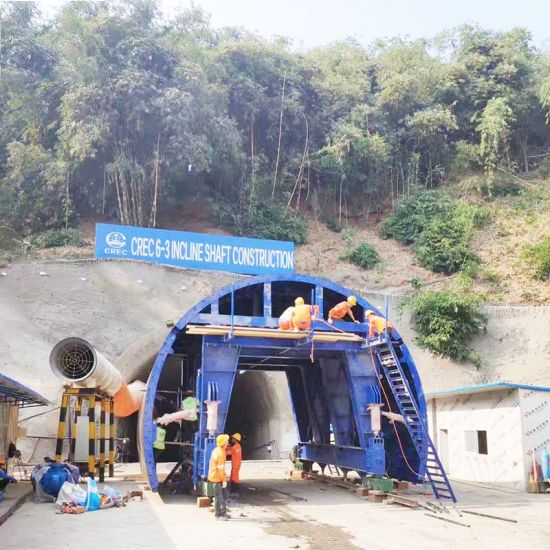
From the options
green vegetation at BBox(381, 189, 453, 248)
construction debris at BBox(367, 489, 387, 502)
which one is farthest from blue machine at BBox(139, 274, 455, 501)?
green vegetation at BBox(381, 189, 453, 248)

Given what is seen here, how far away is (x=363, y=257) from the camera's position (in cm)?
3145

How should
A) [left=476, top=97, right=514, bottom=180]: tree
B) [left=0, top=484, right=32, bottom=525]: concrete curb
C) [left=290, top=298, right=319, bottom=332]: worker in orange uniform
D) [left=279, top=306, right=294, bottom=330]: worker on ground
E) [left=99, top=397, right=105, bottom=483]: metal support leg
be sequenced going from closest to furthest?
[left=0, top=484, right=32, bottom=525]: concrete curb
[left=290, top=298, right=319, bottom=332]: worker in orange uniform
[left=279, top=306, right=294, bottom=330]: worker on ground
[left=99, top=397, right=105, bottom=483]: metal support leg
[left=476, top=97, right=514, bottom=180]: tree

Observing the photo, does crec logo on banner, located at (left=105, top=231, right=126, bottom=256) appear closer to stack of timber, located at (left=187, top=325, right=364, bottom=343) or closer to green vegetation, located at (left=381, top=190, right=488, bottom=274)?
stack of timber, located at (left=187, top=325, right=364, bottom=343)

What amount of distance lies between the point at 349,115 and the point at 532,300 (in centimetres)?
1667

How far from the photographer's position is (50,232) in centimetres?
3014

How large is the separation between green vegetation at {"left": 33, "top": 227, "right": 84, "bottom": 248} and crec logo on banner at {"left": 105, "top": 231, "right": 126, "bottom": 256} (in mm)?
6240

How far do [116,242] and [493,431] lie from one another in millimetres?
15617

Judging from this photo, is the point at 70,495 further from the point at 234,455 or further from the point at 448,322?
the point at 448,322

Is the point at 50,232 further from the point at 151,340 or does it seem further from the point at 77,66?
the point at 151,340

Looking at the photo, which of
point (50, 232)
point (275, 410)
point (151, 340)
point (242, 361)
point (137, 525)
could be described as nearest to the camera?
point (137, 525)

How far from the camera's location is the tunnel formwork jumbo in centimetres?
1232

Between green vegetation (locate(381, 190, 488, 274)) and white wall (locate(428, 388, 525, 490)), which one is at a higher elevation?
green vegetation (locate(381, 190, 488, 274))

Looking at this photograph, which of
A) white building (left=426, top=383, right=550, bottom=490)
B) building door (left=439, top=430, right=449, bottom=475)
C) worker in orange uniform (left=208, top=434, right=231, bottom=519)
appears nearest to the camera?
worker in orange uniform (left=208, top=434, right=231, bottom=519)

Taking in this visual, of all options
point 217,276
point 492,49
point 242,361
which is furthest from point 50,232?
point 492,49
